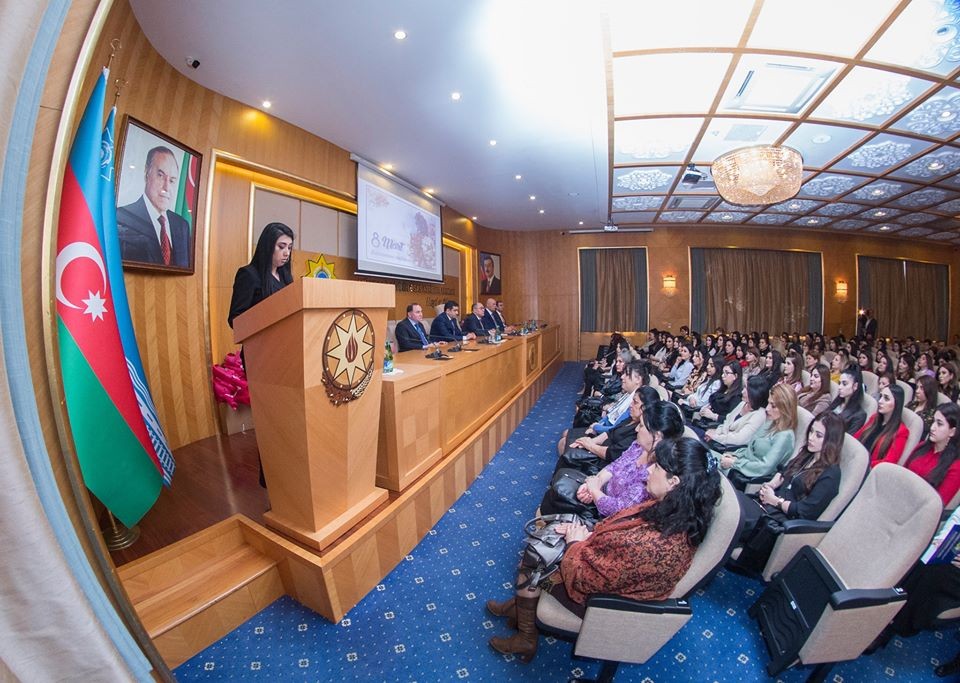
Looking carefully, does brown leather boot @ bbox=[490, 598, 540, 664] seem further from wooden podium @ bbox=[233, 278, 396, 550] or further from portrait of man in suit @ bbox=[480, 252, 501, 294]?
portrait of man in suit @ bbox=[480, 252, 501, 294]

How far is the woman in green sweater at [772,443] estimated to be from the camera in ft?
8.00

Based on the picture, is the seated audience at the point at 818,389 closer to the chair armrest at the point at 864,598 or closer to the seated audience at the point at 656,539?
the chair armrest at the point at 864,598

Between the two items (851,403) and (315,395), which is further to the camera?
(851,403)

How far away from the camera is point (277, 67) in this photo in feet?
10.7

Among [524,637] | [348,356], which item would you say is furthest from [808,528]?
[348,356]

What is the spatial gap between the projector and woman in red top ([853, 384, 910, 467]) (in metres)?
4.48

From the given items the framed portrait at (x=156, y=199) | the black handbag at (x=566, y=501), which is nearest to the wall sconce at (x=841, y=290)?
the black handbag at (x=566, y=501)

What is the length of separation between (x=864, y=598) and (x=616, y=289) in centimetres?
1031

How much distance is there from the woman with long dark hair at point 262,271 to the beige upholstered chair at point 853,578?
273cm

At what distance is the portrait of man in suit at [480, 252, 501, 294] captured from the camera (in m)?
10.2

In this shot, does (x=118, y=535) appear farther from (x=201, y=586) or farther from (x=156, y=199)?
(x=156, y=199)

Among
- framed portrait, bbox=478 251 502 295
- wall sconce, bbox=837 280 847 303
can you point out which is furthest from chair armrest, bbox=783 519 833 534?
wall sconce, bbox=837 280 847 303

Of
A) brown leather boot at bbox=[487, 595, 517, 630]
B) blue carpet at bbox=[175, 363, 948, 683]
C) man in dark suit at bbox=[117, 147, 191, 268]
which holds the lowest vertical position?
blue carpet at bbox=[175, 363, 948, 683]

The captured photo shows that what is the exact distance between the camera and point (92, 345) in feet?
4.80
